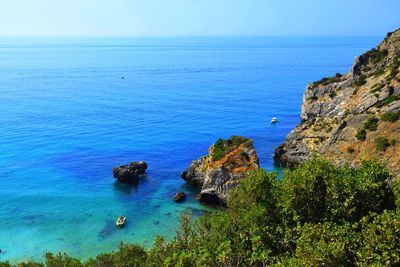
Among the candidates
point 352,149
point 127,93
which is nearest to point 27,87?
point 127,93

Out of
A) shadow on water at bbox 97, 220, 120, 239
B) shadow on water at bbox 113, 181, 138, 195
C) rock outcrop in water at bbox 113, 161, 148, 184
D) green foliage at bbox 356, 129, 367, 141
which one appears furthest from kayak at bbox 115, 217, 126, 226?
green foliage at bbox 356, 129, 367, 141

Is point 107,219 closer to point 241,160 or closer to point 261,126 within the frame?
point 241,160

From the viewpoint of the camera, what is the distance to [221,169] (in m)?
67.1

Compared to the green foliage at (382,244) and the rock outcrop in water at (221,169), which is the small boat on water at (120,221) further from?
the green foliage at (382,244)

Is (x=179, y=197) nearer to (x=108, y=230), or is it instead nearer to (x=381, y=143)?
(x=108, y=230)

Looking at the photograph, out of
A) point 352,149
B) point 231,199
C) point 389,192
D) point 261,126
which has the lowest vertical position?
point 261,126

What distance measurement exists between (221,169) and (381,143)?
1099 inches

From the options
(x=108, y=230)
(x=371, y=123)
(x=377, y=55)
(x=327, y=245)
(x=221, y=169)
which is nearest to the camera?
(x=327, y=245)

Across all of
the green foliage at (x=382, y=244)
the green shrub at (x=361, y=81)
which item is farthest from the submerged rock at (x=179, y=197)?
the green shrub at (x=361, y=81)

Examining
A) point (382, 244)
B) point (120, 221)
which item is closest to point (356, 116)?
point (120, 221)

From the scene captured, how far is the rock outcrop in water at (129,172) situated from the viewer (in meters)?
75.9

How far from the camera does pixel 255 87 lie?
18150cm

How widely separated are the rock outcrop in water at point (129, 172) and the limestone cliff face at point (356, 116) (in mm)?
32402

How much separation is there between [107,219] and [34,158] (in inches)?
1438
